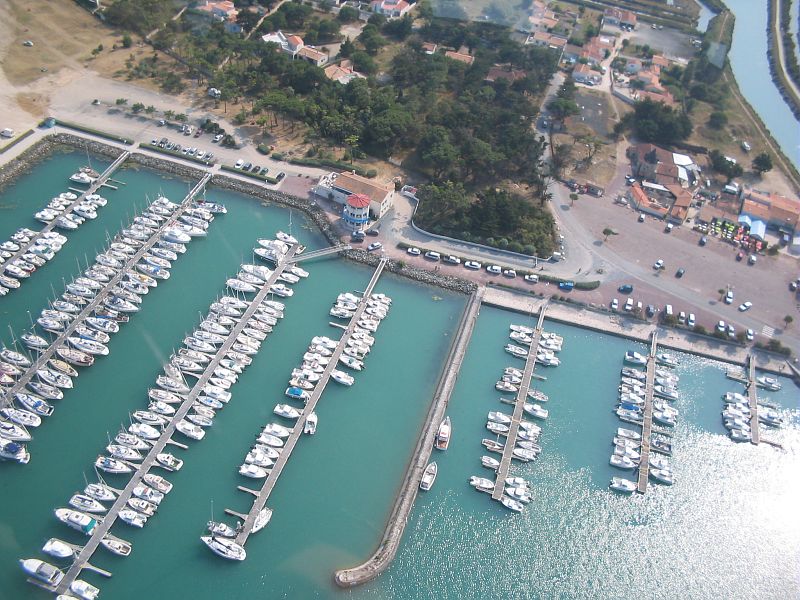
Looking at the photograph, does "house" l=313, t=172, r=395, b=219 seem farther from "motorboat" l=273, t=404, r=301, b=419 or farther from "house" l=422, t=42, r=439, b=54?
"house" l=422, t=42, r=439, b=54

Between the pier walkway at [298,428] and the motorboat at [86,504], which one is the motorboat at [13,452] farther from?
the pier walkway at [298,428]

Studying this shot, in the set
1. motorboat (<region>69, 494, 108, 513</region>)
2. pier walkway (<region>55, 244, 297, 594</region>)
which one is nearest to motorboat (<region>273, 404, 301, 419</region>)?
pier walkway (<region>55, 244, 297, 594</region>)

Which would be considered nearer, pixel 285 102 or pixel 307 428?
pixel 307 428

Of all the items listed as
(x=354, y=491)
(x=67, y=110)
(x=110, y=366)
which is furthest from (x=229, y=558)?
(x=67, y=110)

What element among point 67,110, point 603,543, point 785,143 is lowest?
point 603,543

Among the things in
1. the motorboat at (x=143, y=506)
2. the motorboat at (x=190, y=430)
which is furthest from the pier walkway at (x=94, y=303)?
the motorboat at (x=143, y=506)

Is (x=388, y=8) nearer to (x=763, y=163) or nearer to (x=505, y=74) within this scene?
(x=505, y=74)

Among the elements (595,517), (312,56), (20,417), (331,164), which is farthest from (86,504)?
(312,56)

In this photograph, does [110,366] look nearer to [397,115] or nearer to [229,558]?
[229,558]
